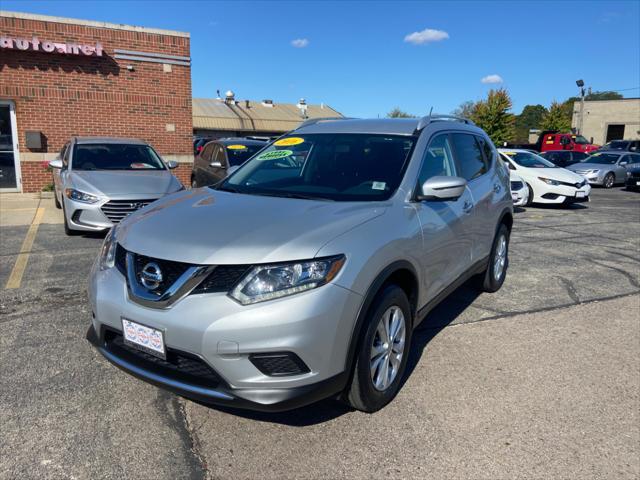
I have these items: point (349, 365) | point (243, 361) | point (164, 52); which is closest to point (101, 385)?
point (243, 361)

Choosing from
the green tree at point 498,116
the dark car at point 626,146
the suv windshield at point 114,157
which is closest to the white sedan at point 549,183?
the suv windshield at point 114,157

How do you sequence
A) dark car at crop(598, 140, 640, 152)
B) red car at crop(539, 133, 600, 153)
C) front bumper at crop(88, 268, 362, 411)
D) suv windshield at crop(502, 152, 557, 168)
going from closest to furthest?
1. front bumper at crop(88, 268, 362, 411)
2. suv windshield at crop(502, 152, 557, 168)
3. dark car at crop(598, 140, 640, 152)
4. red car at crop(539, 133, 600, 153)

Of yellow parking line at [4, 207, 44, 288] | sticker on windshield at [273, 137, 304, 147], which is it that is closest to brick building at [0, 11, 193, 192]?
yellow parking line at [4, 207, 44, 288]

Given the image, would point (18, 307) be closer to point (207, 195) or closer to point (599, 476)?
point (207, 195)

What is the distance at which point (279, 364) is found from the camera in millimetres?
2494

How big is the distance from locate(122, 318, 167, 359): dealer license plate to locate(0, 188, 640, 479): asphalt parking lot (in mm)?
545

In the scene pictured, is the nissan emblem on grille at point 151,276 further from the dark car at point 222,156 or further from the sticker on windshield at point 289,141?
the dark car at point 222,156

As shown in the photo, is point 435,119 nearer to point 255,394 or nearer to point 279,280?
point 279,280

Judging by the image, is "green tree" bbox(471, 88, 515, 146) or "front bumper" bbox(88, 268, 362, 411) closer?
"front bumper" bbox(88, 268, 362, 411)

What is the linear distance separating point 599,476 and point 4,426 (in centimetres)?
325

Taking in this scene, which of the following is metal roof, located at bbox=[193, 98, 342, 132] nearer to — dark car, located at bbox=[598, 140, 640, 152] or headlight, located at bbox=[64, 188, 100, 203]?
dark car, located at bbox=[598, 140, 640, 152]

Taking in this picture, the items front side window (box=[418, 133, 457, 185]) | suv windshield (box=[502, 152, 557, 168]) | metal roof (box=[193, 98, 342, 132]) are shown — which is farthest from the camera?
metal roof (box=[193, 98, 342, 132])

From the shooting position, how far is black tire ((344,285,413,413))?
110 inches

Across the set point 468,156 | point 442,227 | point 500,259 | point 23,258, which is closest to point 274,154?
point 442,227
